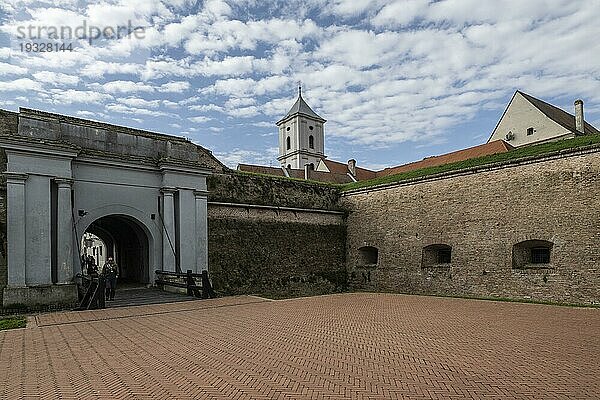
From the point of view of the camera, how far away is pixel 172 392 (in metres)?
5.02

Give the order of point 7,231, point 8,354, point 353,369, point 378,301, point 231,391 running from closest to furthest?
point 231,391
point 353,369
point 8,354
point 7,231
point 378,301

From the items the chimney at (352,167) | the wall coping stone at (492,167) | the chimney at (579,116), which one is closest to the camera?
the wall coping stone at (492,167)

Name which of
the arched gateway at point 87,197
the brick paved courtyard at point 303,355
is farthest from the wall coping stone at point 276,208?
the brick paved courtyard at point 303,355

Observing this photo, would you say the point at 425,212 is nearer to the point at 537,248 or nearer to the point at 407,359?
the point at 537,248

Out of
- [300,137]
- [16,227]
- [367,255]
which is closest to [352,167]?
[300,137]

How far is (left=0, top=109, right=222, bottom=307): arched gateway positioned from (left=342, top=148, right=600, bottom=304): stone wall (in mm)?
8147

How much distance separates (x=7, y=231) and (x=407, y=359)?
1218 cm

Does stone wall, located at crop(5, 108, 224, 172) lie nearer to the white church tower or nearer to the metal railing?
the metal railing

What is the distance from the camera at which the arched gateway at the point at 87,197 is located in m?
12.8

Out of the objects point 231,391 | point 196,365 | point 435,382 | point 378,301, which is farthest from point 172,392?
point 378,301

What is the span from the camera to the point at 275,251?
1934 centimetres

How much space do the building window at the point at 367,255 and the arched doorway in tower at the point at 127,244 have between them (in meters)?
10.0

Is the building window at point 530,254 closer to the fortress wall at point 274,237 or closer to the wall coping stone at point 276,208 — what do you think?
the fortress wall at point 274,237

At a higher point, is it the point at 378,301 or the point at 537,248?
the point at 537,248
